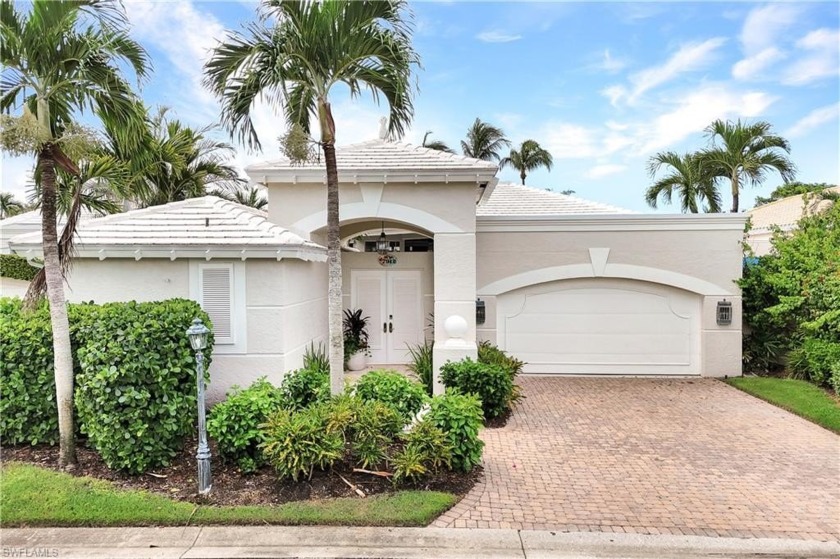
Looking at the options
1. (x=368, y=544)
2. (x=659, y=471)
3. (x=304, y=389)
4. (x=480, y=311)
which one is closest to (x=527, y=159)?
(x=480, y=311)

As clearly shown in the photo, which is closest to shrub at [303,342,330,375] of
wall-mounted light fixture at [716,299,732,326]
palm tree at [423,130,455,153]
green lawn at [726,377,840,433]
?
green lawn at [726,377,840,433]

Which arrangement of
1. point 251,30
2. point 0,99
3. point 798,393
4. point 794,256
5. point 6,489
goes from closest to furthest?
1. point 6,489
2. point 0,99
3. point 251,30
4. point 798,393
5. point 794,256

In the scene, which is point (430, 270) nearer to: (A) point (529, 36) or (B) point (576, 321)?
(B) point (576, 321)

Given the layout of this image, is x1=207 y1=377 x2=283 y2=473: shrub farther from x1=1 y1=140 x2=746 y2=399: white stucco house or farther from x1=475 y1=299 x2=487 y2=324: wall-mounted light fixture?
x1=475 y1=299 x2=487 y2=324: wall-mounted light fixture

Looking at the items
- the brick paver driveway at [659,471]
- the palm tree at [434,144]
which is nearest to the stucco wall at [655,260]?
the brick paver driveway at [659,471]

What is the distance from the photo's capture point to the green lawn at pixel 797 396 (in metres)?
7.28

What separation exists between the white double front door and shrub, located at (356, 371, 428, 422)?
5077 mm

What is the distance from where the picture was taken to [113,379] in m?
4.65

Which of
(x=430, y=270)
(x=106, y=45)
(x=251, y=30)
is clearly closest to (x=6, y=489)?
(x=106, y=45)

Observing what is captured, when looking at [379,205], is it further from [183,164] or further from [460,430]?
[183,164]

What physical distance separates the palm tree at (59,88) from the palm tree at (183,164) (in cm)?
764

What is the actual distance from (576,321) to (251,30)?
899cm

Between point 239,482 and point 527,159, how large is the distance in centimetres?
2838

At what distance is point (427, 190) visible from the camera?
29.3ft
